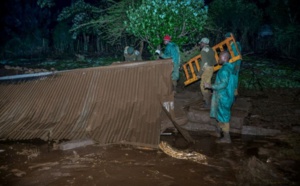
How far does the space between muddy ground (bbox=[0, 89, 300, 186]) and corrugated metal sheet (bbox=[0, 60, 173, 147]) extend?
1.08 ft

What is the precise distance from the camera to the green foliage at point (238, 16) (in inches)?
722

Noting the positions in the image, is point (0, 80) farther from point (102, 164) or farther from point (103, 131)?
point (102, 164)

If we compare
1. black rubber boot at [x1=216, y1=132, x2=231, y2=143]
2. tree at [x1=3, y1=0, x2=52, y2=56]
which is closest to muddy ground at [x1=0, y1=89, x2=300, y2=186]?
black rubber boot at [x1=216, y1=132, x2=231, y2=143]

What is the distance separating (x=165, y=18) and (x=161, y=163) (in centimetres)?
476

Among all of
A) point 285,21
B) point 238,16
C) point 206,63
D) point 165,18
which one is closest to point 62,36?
point 238,16

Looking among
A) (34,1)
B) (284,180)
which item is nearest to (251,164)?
(284,180)

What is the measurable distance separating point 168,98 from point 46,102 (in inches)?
107

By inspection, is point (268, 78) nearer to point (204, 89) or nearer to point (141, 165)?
point (204, 89)

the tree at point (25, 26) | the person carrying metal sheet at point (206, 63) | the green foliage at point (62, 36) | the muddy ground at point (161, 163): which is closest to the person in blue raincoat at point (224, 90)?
the muddy ground at point (161, 163)

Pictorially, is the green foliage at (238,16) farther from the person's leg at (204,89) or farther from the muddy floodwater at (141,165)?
the muddy floodwater at (141,165)

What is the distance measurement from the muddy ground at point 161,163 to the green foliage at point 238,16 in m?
13.7

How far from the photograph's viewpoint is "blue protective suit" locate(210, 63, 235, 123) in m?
5.45

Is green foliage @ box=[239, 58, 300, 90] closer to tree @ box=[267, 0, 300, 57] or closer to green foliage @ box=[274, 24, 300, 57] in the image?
green foliage @ box=[274, 24, 300, 57]

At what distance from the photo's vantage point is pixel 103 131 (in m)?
5.20
